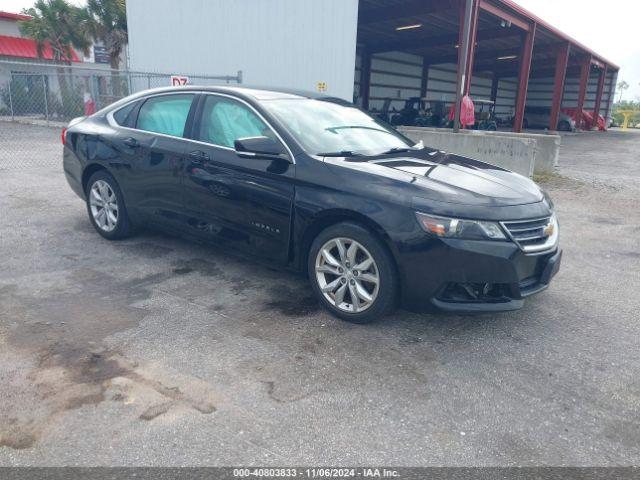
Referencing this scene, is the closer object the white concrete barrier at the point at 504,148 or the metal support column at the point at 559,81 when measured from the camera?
the white concrete barrier at the point at 504,148

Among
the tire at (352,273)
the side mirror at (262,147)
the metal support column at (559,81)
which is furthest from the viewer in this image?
the metal support column at (559,81)

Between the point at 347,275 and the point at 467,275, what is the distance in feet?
2.72

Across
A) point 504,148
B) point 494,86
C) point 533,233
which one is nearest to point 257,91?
point 533,233

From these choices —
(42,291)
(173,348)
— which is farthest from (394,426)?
(42,291)

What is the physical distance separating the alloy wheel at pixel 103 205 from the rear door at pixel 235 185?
1233mm

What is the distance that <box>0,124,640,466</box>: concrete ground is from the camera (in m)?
2.46

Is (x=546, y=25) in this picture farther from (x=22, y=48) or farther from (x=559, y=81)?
(x=22, y=48)

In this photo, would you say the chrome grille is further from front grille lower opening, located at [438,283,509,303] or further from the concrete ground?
the concrete ground

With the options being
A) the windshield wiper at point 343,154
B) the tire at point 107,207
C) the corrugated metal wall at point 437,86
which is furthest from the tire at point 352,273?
the corrugated metal wall at point 437,86

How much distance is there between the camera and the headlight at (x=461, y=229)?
3281 millimetres

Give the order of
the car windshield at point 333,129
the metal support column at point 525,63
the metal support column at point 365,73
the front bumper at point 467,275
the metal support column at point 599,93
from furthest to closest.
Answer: the metal support column at point 599,93
the metal support column at point 365,73
the metal support column at point 525,63
the car windshield at point 333,129
the front bumper at point 467,275

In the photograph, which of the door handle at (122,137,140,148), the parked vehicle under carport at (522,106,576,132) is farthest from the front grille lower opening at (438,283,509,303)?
the parked vehicle under carport at (522,106,576,132)

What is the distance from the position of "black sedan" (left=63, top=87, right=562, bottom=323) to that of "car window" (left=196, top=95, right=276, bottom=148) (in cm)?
1

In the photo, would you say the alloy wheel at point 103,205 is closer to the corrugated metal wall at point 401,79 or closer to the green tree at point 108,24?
the corrugated metal wall at point 401,79
